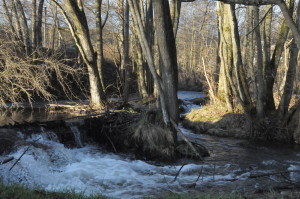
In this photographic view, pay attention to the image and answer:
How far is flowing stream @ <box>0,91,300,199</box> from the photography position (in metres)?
6.38

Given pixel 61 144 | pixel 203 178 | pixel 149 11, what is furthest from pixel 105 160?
pixel 149 11

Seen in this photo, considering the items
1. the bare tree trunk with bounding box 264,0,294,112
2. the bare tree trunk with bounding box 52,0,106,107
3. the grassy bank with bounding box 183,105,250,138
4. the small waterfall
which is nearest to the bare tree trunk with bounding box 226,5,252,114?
the grassy bank with bounding box 183,105,250,138

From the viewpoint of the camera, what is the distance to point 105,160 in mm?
8531

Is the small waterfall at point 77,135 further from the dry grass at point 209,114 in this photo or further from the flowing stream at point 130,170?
the dry grass at point 209,114

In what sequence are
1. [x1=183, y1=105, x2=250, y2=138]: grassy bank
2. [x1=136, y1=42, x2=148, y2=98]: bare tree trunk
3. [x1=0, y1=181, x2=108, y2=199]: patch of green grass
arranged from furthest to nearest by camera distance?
[x1=136, y1=42, x2=148, y2=98]: bare tree trunk < [x1=183, y1=105, x2=250, y2=138]: grassy bank < [x1=0, y1=181, x2=108, y2=199]: patch of green grass

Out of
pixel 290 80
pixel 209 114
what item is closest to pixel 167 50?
pixel 290 80

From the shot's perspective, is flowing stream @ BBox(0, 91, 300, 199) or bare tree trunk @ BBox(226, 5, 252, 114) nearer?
flowing stream @ BBox(0, 91, 300, 199)

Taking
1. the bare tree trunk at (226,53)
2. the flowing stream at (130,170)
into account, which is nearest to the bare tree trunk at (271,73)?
the bare tree trunk at (226,53)

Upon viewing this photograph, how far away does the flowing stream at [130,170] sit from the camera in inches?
251

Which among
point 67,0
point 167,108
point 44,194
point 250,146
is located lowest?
point 250,146

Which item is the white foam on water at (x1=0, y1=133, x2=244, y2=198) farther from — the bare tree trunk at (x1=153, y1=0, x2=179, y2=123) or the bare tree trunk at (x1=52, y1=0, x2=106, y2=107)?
the bare tree trunk at (x1=52, y1=0, x2=106, y2=107)

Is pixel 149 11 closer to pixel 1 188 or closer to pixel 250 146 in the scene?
pixel 250 146

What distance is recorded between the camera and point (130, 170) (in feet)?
25.3

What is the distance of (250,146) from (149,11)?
1245 centimetres
